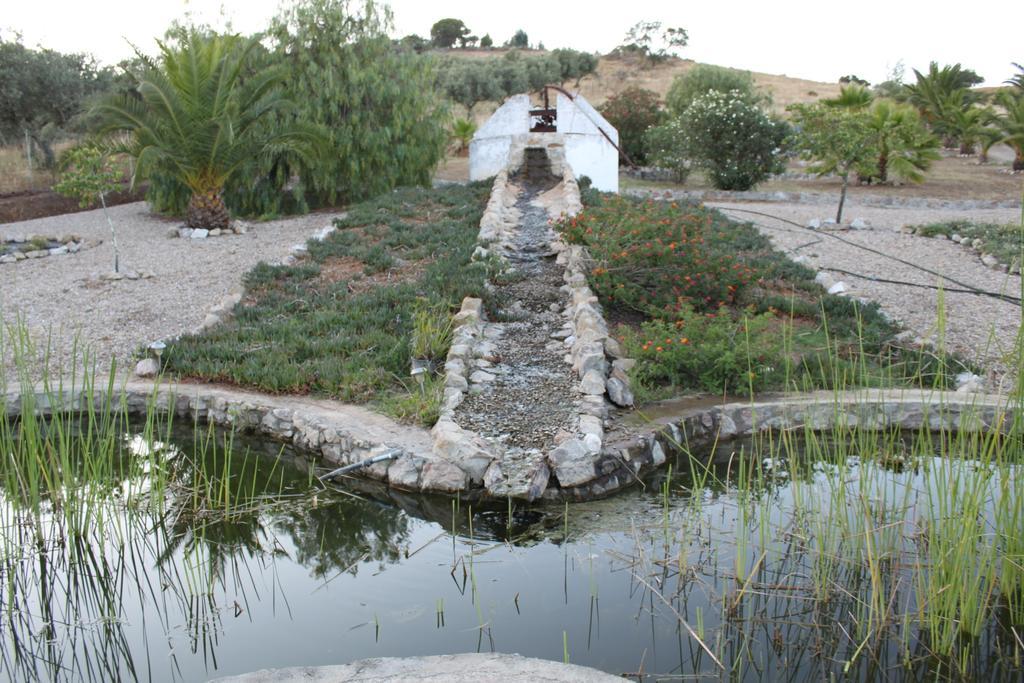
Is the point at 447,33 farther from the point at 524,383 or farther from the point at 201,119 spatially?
the point at 524,383

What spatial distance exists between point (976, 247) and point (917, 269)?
190cm

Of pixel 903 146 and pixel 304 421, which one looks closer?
pixel 304 421

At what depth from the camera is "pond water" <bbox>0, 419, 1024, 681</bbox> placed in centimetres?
414

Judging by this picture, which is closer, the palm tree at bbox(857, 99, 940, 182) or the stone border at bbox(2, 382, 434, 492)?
the stone border at bbox(2, 382, 434, 492)

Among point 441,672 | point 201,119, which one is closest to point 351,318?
point 441,672

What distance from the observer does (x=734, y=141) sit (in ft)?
68.8

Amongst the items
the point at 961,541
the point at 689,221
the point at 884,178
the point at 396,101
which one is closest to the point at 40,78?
the point at 396,101

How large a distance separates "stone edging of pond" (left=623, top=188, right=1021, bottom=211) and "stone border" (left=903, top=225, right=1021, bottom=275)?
13.4 ft

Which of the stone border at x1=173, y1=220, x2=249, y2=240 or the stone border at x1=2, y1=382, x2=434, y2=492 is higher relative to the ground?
the stone border at x1=173, y1=220, x2=249, y2=240

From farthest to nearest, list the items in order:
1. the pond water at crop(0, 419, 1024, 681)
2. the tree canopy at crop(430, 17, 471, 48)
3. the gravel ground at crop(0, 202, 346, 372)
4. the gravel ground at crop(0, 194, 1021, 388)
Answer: the tree canopy at crop(430, 17, 471, 48)
the gravel ground at crop(0, 202, 346, 372)
the gravel ground at crop(0, 194, 1021, 388)
the pond water at crop(0, 419, 1024, 681)

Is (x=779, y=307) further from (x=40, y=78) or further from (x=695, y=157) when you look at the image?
(x=40, y=78)

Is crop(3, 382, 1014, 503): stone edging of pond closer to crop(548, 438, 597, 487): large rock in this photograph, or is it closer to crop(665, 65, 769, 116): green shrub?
crop(548, 438, 597, 487): large rock

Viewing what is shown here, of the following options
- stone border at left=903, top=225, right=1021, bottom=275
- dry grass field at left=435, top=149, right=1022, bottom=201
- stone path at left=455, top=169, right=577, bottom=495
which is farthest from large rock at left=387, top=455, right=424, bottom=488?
dry grass field at left=435, top=149, right=1022, bottom=201

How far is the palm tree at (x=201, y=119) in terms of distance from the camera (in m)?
13.9
